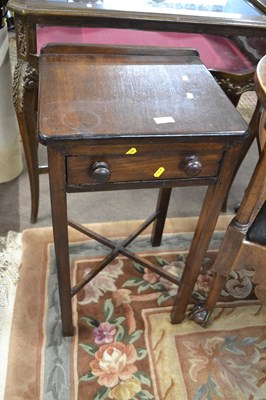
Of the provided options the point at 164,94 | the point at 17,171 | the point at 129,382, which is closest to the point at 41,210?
the point at 17,171

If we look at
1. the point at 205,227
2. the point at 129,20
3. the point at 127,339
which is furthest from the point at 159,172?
the point at 127,339

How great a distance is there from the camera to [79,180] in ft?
2.41

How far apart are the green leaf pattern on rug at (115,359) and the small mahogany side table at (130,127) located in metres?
0.28

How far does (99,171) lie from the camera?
71 centimetres

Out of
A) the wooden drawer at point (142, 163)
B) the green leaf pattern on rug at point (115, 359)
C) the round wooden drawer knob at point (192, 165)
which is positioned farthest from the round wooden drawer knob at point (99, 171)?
the green leaf pattern on rug at point (115, 359)

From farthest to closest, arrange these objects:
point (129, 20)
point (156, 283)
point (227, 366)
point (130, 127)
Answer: point (156, 283) < point (227, 366) < point (129, 20) < point (130, 127)

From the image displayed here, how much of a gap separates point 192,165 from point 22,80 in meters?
0.56

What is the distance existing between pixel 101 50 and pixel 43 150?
88cm

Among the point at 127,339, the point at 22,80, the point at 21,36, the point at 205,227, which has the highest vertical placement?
the point at 21,36

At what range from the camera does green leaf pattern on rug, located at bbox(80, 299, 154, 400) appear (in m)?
1.00

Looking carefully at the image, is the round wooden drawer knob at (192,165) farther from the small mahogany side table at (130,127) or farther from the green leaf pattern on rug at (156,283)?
the green leaf pattern on rug at (156,283)

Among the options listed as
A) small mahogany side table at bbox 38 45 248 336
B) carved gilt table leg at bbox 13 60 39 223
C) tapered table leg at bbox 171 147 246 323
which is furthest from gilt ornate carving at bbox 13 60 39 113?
tapered table leg at bbox 171 147 246 323

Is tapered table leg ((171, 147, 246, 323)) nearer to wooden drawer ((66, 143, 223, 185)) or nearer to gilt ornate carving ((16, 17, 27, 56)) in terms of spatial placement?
wooden drawer ((66, 143, 223, 185))

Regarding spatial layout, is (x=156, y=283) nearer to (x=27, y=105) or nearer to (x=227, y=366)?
(x=227, y=366)
